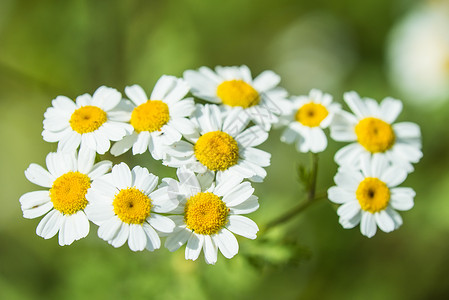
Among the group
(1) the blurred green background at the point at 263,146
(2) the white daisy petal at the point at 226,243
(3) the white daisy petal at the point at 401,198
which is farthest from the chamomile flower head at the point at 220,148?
(1) the blurred green background at the point at 263,146

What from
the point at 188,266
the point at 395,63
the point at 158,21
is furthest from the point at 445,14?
the point at 188,266

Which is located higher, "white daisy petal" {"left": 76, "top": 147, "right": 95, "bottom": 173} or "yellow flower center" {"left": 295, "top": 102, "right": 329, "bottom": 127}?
"yellow flower center" {"left": 295, "top": 102, "right": 329, "bottom": 127}

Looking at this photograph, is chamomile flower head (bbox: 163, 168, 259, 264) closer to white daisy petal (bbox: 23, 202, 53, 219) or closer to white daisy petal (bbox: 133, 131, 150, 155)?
white daisy petal (bbox: 133, 131, 150, 155)

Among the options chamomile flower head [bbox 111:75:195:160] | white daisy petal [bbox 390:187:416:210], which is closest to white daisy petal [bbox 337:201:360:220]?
white daisy petal [bbox 390:187:416:210]

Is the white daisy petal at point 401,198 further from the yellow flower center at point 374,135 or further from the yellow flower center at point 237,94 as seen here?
the yellow flower center at point 237,94

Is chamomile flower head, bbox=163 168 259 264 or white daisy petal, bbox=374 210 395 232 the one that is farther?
white daisy petal, bbox=374 210 395 232

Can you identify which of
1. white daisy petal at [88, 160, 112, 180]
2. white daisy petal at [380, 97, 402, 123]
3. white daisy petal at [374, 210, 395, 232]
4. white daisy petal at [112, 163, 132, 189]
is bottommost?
white daisy petal at [112, 163, 132, 189]
